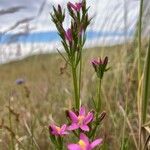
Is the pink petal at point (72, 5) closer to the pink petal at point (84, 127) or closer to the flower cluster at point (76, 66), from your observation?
the flower cluster at point (76, 66)

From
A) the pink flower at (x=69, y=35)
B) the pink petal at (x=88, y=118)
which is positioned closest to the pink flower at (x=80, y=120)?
the pink petal at (x=88, y=118)

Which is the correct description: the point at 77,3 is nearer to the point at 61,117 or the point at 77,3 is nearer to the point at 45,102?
the point at 61,117

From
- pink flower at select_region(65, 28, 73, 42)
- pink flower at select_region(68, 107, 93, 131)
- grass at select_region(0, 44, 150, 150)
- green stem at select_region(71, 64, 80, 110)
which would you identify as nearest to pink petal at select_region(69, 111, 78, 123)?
pink flower at select_region(68, 107, 93, 131)

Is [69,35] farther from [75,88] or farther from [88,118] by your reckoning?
[88,118]

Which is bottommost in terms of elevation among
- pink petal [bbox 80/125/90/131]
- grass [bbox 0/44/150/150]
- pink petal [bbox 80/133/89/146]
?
grass [bbox 0/44/150/150]

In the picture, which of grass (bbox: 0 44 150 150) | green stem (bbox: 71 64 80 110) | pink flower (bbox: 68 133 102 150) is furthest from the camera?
grass (bbox: 0 44 150 150)

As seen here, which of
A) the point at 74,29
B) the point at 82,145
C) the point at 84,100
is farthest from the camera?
the point at 84,100

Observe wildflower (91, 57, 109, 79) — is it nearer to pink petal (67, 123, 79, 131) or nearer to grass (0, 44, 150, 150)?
pink petal (67, 123, 79, 131)

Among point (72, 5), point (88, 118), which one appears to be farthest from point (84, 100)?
point (88, 118)

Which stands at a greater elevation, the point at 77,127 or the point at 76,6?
the point at 76,6

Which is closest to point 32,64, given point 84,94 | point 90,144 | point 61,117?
point 84,94

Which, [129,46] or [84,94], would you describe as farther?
[129,46]
